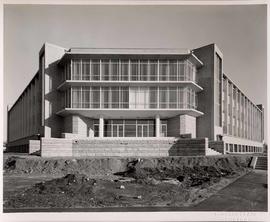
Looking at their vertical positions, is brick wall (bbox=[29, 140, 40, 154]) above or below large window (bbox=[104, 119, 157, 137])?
below

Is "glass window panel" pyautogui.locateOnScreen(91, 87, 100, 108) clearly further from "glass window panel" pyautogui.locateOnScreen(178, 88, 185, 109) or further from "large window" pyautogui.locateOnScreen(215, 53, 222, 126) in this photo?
"large window" pyautogui.locateOnScreen(215, 53, 222, 126)

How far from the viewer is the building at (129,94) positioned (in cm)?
3216

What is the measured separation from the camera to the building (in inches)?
1266

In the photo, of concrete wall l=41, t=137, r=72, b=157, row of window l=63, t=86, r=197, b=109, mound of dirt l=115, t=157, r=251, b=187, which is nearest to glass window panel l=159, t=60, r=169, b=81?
row of window l=63, t=86, r=197, b=109

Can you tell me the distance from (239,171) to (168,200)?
398 inches

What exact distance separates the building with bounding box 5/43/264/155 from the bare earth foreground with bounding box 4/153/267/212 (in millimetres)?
6331

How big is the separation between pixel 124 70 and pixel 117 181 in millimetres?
16376

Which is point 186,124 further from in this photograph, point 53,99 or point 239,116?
point 239,116

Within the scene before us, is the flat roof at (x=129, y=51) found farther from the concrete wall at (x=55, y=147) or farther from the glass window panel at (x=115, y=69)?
the concrete wall at (x=55, y=147)

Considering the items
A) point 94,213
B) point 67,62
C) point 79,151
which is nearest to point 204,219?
point 94,213

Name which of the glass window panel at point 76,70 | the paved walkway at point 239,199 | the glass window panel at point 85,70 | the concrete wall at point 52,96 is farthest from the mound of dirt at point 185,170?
the concrete wall at point 52,96

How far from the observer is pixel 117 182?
18.7 metres

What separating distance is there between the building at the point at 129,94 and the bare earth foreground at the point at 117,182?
6.33 m

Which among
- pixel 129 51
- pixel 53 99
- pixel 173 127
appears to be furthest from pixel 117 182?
pixel 53 99
